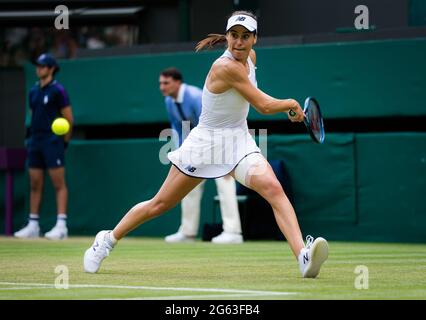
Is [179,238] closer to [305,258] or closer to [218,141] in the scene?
[218,141]

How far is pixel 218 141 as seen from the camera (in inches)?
347

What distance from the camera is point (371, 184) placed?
1441cm

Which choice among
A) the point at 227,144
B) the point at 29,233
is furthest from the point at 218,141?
the point at 29,233

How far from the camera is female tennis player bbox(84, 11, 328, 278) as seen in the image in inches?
333

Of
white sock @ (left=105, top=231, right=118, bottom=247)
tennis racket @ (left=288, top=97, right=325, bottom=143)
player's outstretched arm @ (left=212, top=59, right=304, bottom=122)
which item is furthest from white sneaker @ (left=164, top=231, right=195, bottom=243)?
player's outstretched arm @ (left=212, top=59, right=304, bottom=122)

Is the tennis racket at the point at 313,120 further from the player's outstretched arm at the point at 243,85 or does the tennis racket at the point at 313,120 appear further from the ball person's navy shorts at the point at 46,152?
the ball person's navy shorts at the point at 46,152

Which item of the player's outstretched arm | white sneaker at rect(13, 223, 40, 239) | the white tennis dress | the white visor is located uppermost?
the white visor

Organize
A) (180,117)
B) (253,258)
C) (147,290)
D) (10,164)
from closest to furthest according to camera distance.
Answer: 1. (147,290)
2. (253,258)
3. (180,117)
4. (10,164)

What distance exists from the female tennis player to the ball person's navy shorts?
6.70 meters

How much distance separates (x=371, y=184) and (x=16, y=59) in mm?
8479

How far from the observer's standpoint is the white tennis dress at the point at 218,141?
28.6ft

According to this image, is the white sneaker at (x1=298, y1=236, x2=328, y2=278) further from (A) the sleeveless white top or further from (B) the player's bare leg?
(A) the sleeveless white top
